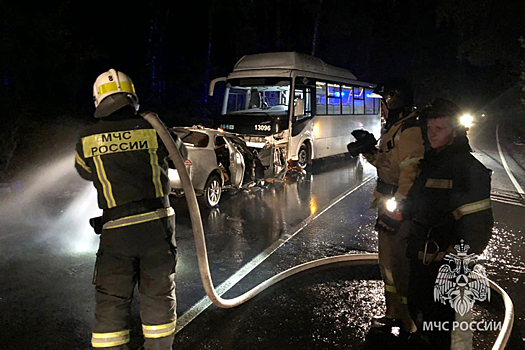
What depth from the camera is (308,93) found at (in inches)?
538

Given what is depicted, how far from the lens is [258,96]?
43.7 ft

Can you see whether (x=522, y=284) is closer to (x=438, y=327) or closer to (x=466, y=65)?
(x=438, y=327)

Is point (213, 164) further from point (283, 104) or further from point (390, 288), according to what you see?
point (390, 288)

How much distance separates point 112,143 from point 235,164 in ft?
21.2

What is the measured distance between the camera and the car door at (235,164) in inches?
360

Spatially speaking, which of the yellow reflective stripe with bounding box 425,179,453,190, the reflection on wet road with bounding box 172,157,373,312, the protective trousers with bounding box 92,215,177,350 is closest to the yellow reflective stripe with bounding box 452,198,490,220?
the yellow reflective stripe with bounding box 425,179,453,190

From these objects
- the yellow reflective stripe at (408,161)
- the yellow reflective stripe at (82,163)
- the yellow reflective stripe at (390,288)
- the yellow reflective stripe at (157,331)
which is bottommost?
the yellow reflective stripe at (390,288)

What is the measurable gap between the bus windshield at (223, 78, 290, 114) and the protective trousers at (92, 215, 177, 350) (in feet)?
33.3

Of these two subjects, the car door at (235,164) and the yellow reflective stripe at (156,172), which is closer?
the yellow reflective stripe at (156,172)

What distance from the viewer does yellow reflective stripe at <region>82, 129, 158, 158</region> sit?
2762 mm

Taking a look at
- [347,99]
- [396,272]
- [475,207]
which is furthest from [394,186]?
[347,99]

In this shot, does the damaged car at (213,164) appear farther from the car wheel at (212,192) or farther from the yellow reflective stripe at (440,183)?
the yellow reflective stripe at (440,183)

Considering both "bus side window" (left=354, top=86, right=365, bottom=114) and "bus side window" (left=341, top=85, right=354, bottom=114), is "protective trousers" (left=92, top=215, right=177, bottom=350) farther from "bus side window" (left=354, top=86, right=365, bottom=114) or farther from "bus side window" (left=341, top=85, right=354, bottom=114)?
"bus side window" (left=354, top=86, right=365, bottom=114)

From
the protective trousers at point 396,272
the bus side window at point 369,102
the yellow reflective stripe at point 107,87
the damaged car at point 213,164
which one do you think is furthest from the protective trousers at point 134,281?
Result: the bus side window at point 369,102
